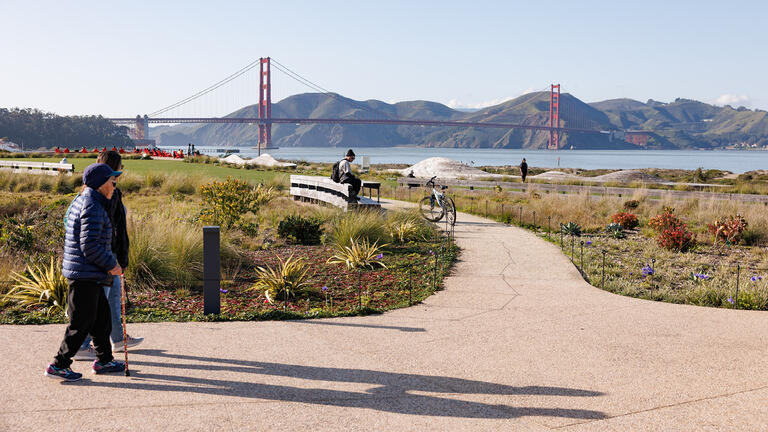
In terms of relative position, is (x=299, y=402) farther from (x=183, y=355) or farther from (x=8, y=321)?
(x=8, y=321)

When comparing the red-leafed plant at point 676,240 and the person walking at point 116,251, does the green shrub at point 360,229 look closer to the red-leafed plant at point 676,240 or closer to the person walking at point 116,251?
the red-leafed plant at point 676,240

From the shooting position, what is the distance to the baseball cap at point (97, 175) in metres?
4.49

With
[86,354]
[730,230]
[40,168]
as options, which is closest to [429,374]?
[86,354]

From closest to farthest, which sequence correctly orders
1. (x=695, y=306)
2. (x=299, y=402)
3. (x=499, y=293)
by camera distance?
(x=299, y=402) → (x=695, y=306) → (x=499, y=293)

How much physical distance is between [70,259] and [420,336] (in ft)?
10.2

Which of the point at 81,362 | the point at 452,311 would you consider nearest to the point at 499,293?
the point at 452,311

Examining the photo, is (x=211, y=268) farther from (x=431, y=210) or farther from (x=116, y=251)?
(x=431, y=210)

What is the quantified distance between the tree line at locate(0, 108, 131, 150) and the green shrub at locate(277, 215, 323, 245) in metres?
121

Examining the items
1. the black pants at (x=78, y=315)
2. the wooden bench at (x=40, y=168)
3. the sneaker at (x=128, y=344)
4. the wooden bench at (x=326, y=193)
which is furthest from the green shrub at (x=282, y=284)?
the wooden bench at (x=40, y=168)

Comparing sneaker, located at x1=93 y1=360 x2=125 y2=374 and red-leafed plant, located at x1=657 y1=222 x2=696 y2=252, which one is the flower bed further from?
red-leafed plant, located at x1=657 y1=222 x2=696 y2=252

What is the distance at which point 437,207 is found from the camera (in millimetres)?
15375

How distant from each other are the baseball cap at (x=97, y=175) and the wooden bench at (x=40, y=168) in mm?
21660

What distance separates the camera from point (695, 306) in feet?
23.8

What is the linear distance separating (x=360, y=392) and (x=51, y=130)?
135m
